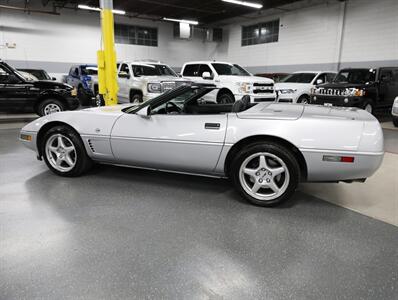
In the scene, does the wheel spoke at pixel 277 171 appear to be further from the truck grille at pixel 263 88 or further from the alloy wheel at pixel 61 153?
the truck grille at pixel 263 88

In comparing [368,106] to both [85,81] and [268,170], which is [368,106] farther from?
[85,81]

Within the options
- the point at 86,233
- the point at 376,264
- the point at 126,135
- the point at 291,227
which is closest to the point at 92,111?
the point at 126,135

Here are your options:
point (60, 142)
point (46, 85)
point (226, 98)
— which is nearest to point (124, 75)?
point (46, 85)

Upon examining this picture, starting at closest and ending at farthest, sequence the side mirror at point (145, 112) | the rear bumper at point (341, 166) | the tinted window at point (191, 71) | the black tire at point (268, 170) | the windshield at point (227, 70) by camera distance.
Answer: the rear bumper at point (341, 166) → the black tire at point (268, 170) → the side mirror at point (145, 112) → the windshield at point (227, 70) → the tinted window at point (191, 71)

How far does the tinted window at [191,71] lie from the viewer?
10.1 metres

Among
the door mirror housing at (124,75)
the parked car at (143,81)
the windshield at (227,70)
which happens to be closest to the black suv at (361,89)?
the windshield at (227,70)

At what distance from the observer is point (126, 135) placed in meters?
3.29

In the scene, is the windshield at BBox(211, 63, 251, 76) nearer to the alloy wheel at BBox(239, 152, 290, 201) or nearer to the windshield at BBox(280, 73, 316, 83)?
the windshield at BBox(280, 73, 316, 83)

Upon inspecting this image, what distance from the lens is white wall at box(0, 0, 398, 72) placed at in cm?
1275

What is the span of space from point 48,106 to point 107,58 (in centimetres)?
223

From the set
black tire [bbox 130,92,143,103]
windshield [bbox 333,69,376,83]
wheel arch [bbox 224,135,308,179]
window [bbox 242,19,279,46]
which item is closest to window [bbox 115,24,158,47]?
window [bbox 242,19,279,46]

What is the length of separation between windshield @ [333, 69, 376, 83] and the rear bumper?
26.5 ft

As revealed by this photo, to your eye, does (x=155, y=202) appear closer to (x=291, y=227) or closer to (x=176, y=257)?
(x=176, y=257)

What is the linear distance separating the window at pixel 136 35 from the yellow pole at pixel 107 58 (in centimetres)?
1249
